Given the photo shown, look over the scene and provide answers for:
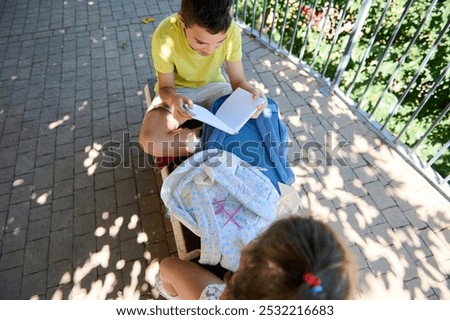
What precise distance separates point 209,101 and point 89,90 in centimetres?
207

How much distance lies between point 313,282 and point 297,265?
0.09 metres

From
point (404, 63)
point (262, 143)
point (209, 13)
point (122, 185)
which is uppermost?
point (209, 13)

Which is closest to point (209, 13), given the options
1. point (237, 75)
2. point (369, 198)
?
point (237, 75)

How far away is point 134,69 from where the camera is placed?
14.3 ft

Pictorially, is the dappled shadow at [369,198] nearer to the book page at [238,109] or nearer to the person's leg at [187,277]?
the book page at [238,109]

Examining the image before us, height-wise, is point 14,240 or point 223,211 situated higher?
point 223,211

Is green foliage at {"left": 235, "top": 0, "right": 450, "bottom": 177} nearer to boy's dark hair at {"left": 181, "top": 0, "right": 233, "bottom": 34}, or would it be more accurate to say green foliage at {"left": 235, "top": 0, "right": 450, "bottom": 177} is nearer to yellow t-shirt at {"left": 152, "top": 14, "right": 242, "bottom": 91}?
yellow t-shirt at {"left": 152, "top": 14, "right": 242, "bottom": 91}

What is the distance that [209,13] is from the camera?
2037 mm

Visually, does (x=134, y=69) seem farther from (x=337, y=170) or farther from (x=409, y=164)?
(x=409, y=164)

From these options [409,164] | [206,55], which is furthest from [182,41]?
[409,164]

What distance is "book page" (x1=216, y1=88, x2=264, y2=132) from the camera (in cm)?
241

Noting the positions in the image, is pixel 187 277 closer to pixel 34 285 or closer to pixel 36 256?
pixel 34 285

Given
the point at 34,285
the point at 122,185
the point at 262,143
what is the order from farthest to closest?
1. the point at 122,185
2. the point at 34,285
3. the point at 262,143

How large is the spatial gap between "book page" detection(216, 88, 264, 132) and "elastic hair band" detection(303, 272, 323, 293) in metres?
1.43
